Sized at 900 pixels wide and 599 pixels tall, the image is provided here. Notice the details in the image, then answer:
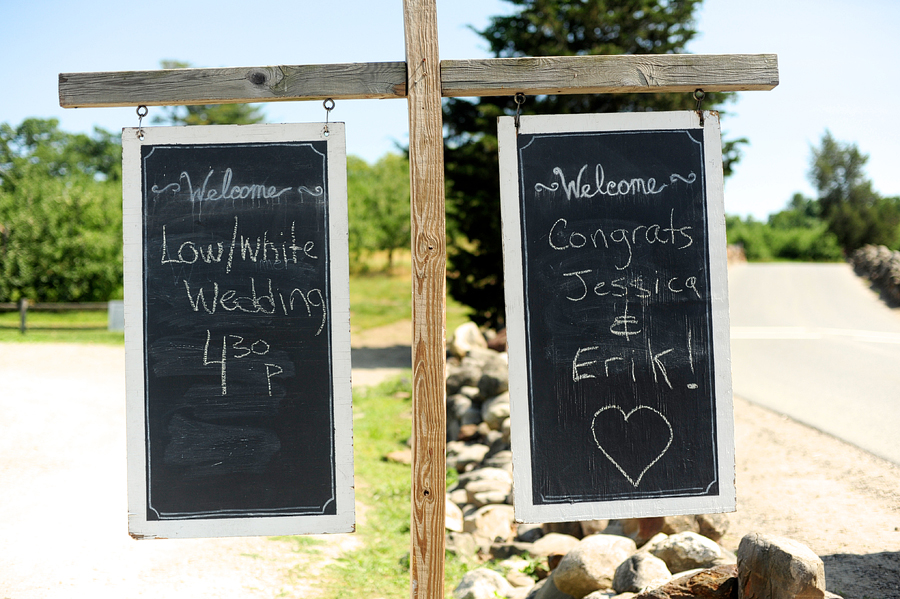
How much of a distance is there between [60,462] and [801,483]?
725 centimetres

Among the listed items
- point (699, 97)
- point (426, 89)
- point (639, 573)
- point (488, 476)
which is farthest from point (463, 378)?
point (426, 89)

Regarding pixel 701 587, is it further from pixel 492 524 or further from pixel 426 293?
pixel 492 524

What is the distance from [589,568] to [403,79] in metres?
2.81

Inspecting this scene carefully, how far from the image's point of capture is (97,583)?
404cm

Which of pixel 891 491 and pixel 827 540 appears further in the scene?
pixel 891 491

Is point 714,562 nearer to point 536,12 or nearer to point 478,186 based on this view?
point 478,186

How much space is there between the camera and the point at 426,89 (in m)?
2.68

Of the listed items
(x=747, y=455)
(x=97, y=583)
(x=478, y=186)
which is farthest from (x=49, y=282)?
A: (x=747, y=455)

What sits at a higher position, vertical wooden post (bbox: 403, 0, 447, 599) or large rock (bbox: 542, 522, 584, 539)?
vertical wooden post (bbox: 403, 0, 447, 599)

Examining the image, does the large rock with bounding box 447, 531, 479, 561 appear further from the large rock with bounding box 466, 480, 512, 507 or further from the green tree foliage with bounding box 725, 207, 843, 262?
the green tree foliage with bounding box 725, 207, 843, 262

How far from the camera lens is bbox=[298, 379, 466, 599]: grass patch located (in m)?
4.30

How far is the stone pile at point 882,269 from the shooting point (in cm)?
2000

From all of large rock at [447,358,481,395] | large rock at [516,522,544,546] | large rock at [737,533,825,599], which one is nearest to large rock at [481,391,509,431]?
large rock at [447,358,481,395]

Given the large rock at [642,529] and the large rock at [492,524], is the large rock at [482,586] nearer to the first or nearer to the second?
the large rock at [642,529]
